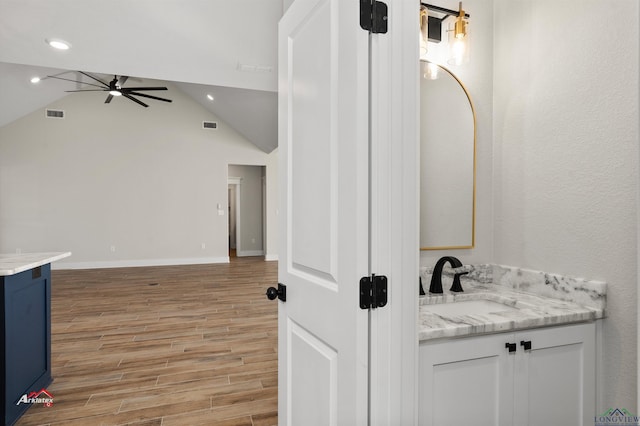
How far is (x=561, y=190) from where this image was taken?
5.52ft

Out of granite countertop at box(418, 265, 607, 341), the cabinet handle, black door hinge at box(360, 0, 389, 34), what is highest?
black door hinge at box(360, 0, 389, 34)

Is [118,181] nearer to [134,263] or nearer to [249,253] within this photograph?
[134,263]

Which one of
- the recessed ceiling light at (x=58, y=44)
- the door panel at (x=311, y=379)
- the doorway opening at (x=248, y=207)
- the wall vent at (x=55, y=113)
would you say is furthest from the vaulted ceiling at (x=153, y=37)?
the doorway opening at (x=248, y=207)

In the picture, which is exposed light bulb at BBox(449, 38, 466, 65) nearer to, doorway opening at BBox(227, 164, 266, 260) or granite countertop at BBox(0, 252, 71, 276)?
granite countertop at BBox(0, 252, 71, 276)

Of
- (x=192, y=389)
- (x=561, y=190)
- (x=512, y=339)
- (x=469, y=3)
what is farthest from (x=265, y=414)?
(x=469, y=3)

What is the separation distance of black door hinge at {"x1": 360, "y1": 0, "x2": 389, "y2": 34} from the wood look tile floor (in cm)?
211

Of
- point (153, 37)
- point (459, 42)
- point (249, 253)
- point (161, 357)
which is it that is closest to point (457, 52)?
point (459, 42)

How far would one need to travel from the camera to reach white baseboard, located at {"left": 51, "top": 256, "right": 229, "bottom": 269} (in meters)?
7.69

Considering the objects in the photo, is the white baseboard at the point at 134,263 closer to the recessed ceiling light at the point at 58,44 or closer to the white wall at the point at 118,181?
the white wall at the point at 118,181

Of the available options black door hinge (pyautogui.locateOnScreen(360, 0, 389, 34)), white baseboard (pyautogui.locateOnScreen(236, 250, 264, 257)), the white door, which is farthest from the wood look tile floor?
white baseboard (pyautogui.locateOnScreen(236, 250, 264, 257))

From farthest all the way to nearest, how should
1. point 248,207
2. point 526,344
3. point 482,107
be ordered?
point 248,207, point 482,107, point 526,344

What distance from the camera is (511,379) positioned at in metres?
1.31

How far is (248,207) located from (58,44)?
6.47m

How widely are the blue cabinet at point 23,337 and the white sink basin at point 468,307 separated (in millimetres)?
2197
